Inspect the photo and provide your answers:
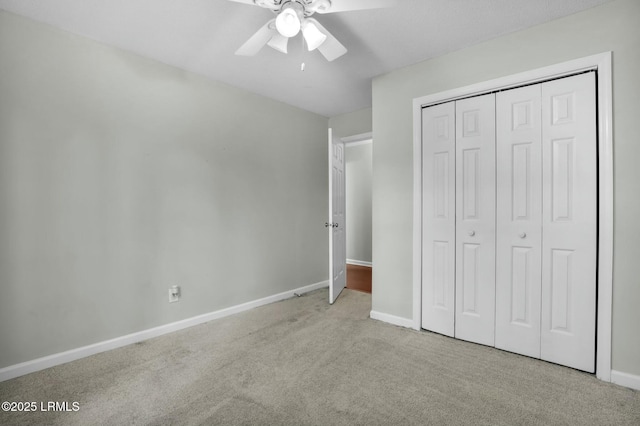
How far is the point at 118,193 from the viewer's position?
2484mm

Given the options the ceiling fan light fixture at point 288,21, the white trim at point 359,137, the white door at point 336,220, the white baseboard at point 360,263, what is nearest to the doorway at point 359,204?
the white baseboard at point 360,263

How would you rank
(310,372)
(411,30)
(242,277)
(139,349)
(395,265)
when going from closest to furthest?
1. (310,372)
2. (411,30)
3. (139,349)
4. (395,265)
5. (242,277)

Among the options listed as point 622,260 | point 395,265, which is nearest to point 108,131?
point 395,265

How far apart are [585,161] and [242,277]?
3166 millimetres

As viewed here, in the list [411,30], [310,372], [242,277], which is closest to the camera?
[310,372]

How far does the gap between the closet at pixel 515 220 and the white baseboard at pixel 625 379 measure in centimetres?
13

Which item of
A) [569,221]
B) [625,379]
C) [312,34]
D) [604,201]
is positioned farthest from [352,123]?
[625,379]

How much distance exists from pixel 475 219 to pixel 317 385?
1782 millimetres

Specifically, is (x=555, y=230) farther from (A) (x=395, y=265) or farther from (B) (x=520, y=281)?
(A) (x=395, y=265)

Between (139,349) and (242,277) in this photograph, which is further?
(242,277)

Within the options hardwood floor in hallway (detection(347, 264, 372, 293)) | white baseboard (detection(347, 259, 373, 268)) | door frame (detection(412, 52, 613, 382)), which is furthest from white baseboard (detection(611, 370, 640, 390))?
white baseboard (detection(347, 259, 373, 268))

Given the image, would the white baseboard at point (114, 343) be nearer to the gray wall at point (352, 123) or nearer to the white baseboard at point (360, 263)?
the gray wall at point (352, 123)

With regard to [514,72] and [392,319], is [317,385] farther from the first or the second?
[514,72]

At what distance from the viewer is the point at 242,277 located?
337cm
